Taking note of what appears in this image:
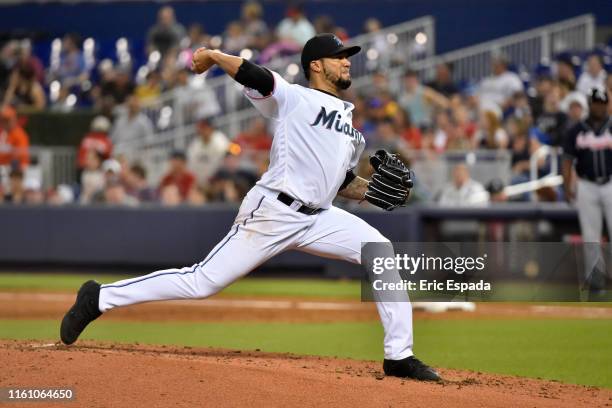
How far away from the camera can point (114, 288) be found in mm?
6289

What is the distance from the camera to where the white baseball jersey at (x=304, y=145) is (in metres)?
6.00

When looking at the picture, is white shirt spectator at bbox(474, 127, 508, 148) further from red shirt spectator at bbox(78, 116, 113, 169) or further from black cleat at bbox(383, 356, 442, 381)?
black cleat at bbox(383, 356, 442, 381)

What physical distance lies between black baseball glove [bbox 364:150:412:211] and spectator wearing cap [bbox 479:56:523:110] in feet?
32.6

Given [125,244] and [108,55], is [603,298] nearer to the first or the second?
[125,244]

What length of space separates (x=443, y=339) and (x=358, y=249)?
274cm

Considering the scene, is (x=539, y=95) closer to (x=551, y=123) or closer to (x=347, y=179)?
(x=551, y=123)

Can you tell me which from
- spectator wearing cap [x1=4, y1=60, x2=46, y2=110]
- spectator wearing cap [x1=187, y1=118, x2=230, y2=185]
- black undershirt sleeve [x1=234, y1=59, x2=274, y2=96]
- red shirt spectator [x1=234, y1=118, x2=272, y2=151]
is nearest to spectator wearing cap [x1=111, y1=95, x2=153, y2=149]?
spectator wearing cap [x1=187, y1=118, x2=230, y2=185]

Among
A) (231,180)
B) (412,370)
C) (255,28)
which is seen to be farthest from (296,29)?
(412,370)

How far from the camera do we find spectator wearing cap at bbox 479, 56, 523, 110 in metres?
16.2

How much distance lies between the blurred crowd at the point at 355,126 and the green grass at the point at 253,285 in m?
1.26

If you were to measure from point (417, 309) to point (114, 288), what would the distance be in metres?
4.93

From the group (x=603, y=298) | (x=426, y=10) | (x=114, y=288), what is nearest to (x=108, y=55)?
(x=426, y=10)

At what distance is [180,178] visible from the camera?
1477cm

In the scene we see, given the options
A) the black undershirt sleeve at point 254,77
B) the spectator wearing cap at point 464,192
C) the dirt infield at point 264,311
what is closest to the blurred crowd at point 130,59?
the spectator wearing cap at point 464,192
